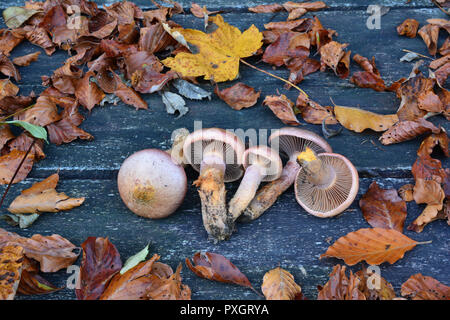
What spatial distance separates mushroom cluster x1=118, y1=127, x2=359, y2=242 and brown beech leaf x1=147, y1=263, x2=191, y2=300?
1.00ft

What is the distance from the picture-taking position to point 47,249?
184 cm

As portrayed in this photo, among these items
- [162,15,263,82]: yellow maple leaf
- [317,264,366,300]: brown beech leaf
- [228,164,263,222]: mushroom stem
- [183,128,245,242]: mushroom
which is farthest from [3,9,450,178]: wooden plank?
[317,264,366,300]: brown beech leaf

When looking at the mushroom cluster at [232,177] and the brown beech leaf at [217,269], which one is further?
the mushroom cluster at [232,177]

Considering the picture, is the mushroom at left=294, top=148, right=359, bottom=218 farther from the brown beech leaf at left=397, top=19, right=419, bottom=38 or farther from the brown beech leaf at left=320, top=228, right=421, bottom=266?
the brown beech leaf at left=397, top=19, right=419, bottom=38

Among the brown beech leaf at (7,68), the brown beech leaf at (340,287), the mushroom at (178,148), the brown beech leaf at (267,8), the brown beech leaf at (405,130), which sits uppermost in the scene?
the brown beech leaf at (267,8)

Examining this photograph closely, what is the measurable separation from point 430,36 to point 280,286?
2421mm

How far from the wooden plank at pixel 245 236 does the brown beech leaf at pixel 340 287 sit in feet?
0.20

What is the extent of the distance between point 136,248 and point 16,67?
1.97 meters

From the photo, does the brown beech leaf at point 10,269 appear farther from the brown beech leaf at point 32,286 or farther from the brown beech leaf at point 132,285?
the brown beech leaf at point 132,285

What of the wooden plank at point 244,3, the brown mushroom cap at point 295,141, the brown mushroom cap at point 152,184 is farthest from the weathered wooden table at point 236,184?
the wooden plank at point 244,3

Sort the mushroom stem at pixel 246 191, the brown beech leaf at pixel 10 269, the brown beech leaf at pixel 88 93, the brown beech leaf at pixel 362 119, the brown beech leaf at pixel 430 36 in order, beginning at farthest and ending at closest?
the brown beech leaf at pixel 430 36
the brown beech leaf at pixel 88 93
the brown beech leaf at pixel 362 119
the mushroom stem at pixel 246 191
the brown beech leaf at pixel 10 269

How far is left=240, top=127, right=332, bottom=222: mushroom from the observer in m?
2.04

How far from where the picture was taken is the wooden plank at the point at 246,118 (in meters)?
2.28

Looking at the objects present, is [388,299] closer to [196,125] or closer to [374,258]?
[374,258]
